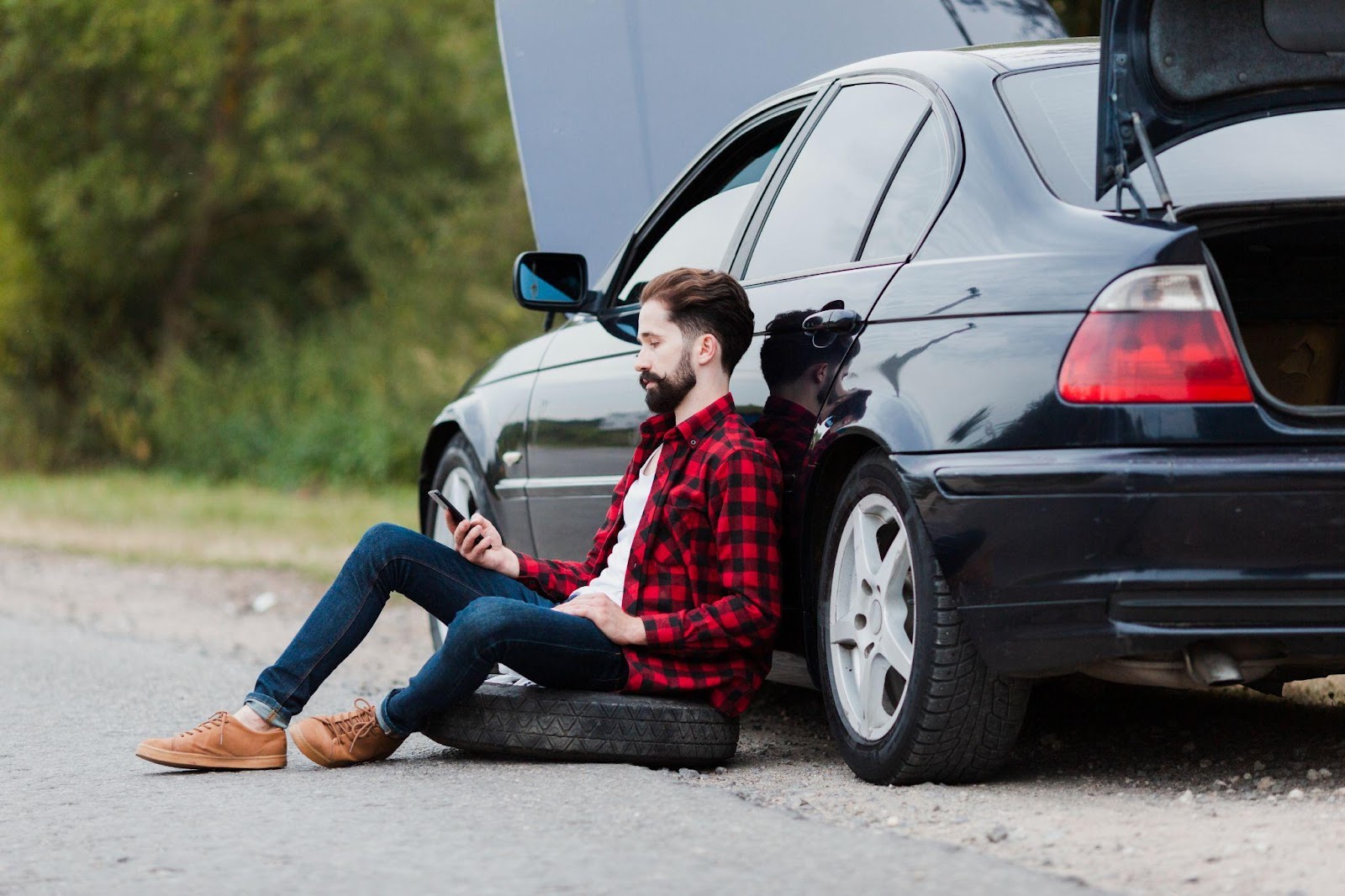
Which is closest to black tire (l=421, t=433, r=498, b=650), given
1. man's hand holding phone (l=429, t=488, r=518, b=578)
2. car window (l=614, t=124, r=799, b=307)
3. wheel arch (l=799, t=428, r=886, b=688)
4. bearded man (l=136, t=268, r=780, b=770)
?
car window (l=614, t=124, r=799, b=307)

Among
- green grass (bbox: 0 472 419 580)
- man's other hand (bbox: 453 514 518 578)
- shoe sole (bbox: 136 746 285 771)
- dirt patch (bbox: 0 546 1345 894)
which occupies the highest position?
man's other hand (bbox: 453 514 518 578)

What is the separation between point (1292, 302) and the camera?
4.46 meters

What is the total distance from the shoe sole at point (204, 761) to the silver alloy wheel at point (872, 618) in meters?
1.45

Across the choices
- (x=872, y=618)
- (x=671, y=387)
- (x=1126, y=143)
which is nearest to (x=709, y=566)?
(x=671, y=387)

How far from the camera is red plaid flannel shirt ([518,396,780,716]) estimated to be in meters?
4.41

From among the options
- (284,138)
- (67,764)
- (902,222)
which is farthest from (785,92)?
(284,138)

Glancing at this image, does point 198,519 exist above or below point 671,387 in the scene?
below

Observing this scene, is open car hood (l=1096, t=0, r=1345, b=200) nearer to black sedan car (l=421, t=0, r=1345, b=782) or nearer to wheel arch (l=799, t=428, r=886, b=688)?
black sedan car (l=421, t=0, r=1345, b=782)

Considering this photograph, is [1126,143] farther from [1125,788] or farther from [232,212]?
[232,212]

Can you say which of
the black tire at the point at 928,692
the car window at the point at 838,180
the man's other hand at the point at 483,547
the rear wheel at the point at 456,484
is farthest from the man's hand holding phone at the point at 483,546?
the rear wheel at the point at 456,484

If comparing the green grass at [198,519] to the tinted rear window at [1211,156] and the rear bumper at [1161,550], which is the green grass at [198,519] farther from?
the rear bumper at [1161,550]

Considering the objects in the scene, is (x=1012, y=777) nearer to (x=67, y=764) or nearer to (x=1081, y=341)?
(x=1081, y=341)

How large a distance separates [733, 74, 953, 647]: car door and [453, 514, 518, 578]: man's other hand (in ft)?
2.47

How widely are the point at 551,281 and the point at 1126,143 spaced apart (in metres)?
2.49
